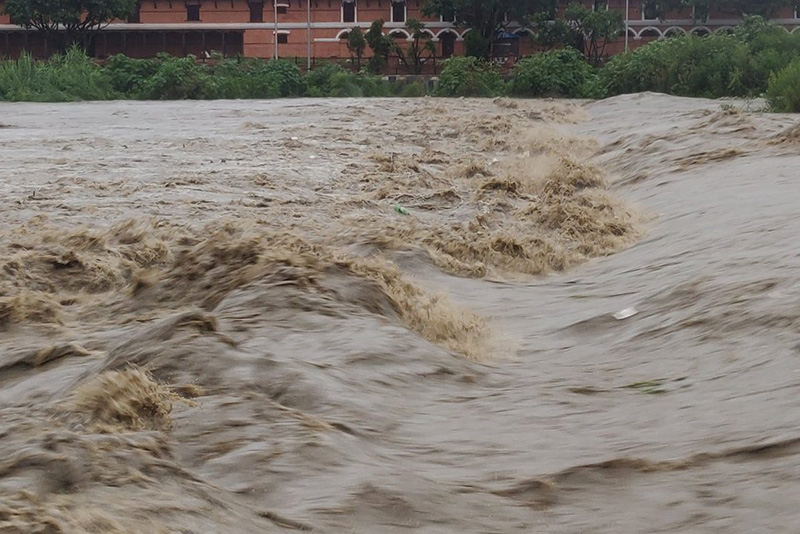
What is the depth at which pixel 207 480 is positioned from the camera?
2879 millimetres

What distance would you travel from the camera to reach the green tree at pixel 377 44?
45312mm

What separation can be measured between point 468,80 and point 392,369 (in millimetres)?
31402

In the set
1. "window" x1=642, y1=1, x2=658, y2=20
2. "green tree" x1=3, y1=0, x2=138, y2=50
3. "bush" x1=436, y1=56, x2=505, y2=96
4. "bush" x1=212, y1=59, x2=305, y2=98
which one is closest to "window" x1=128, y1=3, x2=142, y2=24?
"green tree" x1=3, y1=0, x2=138, y2=50

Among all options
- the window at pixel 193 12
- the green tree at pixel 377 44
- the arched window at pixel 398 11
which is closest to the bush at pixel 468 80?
the green tree at pixel 377 44


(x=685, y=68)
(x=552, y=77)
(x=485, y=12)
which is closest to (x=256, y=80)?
(x=552, y=77)

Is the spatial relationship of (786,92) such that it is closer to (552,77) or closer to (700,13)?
(552,77)

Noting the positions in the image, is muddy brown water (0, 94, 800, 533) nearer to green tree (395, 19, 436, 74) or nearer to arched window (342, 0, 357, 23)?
green tree (395, 19, 436, 74)

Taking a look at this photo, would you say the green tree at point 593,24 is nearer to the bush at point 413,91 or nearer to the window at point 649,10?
the window at point 649,10

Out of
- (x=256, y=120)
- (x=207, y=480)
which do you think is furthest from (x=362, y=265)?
(x=256, y=120)

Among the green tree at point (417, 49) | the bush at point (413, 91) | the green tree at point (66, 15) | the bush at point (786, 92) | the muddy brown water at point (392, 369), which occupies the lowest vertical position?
the muddy brown water at point (392, 369)

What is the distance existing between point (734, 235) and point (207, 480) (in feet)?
13.6

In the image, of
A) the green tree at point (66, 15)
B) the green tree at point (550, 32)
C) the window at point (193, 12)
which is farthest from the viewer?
the window at point (193, 12)

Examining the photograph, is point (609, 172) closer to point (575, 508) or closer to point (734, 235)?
point (734, 235)

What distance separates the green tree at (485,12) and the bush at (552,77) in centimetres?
1002
